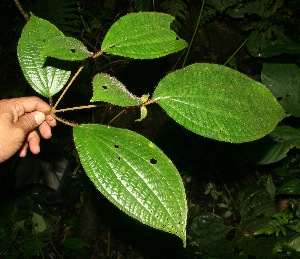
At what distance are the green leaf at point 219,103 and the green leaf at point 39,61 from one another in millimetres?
374

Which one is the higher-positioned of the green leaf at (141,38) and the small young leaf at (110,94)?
the green leaf at (141,38)

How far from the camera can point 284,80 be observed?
191 centimetres

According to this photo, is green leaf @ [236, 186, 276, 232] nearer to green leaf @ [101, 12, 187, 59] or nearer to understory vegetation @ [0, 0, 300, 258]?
understory vegetation @ [0, 0, 300, 258]

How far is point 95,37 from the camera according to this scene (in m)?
2.71

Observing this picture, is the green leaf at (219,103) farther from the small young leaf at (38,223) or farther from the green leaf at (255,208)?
the small young leaf at (38,223)

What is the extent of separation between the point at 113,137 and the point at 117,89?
0.10m

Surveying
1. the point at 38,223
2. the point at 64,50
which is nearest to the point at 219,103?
the point at 64,50

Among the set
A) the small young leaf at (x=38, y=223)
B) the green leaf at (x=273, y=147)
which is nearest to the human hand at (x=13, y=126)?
the green leaf at (x=273, y=147)

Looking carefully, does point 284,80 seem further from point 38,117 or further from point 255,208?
point 38,117

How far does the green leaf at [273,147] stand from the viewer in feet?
5.86

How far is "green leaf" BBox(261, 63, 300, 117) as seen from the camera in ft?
6.22

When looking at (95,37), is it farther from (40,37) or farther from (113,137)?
(113,137)

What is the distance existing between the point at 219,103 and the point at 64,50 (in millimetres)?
364

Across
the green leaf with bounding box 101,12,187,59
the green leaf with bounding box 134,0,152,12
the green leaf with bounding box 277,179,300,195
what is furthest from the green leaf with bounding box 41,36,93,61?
the green leaf with bounding box 134,0,152,12
